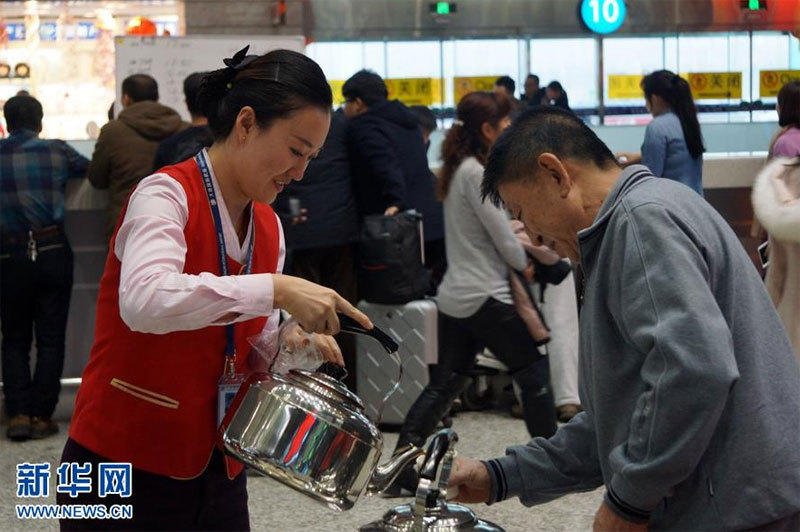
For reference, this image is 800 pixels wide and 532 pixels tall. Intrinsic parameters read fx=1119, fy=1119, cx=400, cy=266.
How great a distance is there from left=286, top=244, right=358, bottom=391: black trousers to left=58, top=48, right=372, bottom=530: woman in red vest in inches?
138

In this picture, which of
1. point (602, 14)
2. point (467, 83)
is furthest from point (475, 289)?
point (602, 14)

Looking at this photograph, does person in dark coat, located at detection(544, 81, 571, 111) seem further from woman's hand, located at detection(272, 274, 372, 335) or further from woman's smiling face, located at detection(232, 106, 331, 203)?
woman's hand, located at detection(272, 274, 372, 335)

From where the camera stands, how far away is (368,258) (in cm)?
545

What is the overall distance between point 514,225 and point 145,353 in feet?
9.90

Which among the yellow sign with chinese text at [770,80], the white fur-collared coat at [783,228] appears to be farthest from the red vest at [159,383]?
the yellow sign with chinese text at [770,80]

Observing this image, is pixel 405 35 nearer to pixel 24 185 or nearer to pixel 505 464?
pixel 24 185

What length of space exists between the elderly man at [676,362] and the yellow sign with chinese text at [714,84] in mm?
13112

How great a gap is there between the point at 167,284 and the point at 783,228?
9.95 feet

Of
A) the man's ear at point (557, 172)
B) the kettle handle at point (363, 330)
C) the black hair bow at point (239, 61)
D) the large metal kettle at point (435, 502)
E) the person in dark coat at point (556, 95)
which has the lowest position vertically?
the large metal kettle at point (435, 502)

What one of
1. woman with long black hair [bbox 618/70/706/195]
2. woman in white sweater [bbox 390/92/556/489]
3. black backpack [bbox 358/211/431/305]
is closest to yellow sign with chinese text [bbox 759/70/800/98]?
woman with long black hair [bbox 618/70/706/195]

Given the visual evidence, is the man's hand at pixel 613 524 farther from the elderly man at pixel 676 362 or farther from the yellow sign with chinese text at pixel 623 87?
the yellow sign with chinese text at pixel 623 87

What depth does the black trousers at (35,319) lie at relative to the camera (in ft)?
18.9

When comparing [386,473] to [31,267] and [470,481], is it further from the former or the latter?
[31,267]

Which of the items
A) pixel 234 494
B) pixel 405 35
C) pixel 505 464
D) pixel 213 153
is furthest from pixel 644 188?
pixel 405 35
